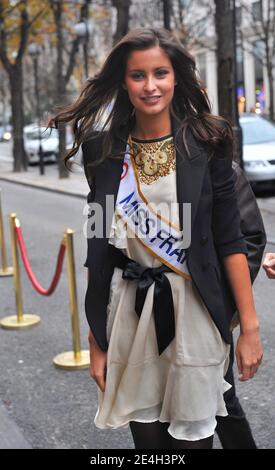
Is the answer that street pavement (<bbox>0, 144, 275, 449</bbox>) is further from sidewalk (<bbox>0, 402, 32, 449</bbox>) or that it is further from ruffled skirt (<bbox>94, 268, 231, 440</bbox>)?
ruffled skirt (<bbox>94, 268, 231, 440</bbox>)

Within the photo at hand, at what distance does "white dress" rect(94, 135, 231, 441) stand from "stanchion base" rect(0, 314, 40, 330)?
12.8 feet

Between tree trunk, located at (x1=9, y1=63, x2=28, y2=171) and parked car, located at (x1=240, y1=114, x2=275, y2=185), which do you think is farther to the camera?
tree trunk, located at (x1=9, y1=63, x2=28, y2=171)

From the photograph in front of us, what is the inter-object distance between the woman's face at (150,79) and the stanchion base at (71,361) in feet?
10.1

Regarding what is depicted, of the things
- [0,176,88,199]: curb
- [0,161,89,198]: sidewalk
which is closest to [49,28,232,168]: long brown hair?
[0,161,89,198]: sidewalk

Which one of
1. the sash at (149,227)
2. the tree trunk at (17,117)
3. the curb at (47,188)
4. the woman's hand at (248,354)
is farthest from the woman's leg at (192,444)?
the tree trunk at (17,117)

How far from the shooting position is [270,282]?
7402 mm

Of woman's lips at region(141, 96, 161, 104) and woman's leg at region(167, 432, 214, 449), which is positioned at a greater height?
woman's lips at region(141, 96, 161, 104)

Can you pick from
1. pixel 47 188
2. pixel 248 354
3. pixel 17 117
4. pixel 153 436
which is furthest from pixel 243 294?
pixel 17 117

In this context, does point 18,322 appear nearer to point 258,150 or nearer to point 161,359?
point 161,359

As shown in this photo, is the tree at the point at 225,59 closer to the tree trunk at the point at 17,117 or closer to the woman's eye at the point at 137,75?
the woman's eye at the point at 137,75

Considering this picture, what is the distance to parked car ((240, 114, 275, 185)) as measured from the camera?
14961mm

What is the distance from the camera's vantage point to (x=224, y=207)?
2.38 metres

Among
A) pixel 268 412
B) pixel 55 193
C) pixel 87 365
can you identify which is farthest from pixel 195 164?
pixel 55 193

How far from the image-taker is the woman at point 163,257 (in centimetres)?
233
